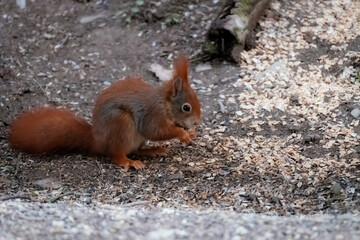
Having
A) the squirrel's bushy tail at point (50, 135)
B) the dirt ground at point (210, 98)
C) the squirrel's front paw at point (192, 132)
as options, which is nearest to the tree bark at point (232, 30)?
the dirt ground at point (210, 98)

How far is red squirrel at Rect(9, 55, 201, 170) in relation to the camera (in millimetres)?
4836

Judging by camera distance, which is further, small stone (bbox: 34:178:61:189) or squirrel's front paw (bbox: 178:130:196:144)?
squirrel's front paw (bbox: 178:130:196:144)

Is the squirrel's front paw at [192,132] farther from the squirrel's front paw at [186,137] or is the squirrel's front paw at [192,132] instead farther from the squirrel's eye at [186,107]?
the squirrel's eye at [186,107]

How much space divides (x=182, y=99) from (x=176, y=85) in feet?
0.38

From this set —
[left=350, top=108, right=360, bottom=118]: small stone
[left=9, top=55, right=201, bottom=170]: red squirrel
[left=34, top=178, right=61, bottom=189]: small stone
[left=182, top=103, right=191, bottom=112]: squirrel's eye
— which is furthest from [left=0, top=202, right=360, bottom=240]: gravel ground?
[left=350, top=108, right=360, bottom=118]: small stone

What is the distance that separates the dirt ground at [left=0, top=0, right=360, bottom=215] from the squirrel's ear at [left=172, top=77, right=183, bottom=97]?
0.51 metres

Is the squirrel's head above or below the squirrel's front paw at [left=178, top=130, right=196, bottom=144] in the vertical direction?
above

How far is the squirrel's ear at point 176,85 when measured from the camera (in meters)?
4.82

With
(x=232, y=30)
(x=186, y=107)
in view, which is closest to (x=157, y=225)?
(x=186, y=107)

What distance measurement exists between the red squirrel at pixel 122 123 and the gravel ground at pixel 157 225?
115 centimetres

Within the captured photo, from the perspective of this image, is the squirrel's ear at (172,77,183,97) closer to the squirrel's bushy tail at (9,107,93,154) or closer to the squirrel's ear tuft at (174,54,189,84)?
the squirrel's ear tuft at (174,54,189,84)

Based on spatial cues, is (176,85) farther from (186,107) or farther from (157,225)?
(157,225)

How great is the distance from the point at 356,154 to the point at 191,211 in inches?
58.3

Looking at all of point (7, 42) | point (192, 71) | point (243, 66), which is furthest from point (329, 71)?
point (7, 42)
